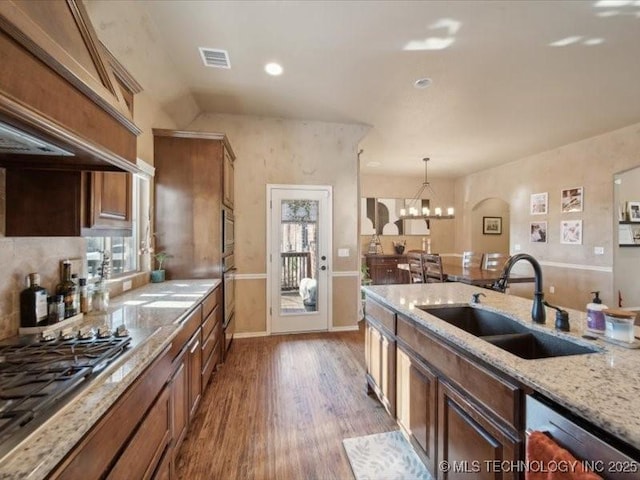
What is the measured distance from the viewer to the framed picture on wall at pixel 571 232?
490 cm

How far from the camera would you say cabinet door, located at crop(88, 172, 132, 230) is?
152 centimetres

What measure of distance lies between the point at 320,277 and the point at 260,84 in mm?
2574

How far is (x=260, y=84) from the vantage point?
3156 millimetres

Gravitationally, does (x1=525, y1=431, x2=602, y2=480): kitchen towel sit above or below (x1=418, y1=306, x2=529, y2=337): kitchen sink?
below

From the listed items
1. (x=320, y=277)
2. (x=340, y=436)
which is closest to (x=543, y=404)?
(x=340, y=436)

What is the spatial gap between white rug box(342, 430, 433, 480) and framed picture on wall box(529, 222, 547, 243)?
17.4 ft

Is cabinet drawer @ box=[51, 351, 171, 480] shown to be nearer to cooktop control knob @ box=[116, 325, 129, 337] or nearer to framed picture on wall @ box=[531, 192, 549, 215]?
cooktop control knob @ box=[116, 325, 129, 337]

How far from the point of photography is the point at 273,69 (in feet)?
9.43

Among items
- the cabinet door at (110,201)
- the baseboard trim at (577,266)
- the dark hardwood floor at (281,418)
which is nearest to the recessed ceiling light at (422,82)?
the cabinet door at (110,201)

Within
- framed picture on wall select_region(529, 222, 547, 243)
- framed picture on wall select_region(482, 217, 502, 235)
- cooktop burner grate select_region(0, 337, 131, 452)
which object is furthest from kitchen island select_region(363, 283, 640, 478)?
framed picture on wall select_region(482, 217, 502, 235)

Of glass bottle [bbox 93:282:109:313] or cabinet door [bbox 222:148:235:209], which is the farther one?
cabinet door [bbox 222:148:235:209]

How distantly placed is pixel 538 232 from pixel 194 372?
638 cm

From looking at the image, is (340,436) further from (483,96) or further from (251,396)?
(483,96)

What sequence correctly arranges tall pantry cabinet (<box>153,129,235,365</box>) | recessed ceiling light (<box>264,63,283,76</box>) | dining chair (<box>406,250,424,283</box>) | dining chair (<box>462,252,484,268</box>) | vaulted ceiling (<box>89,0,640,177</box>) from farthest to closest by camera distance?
1. dining chair (<box>462,252,484,268</box>)
2. dining chair (<box>406,250,424,283</box>)
3. tall pantry cabinet (<box>153,129,235,365</box>)
4. recessed ceiling light (<box>264,63,283,76</box>)
5. vaulted ceiling (<box>89,0,640,177</box>)
